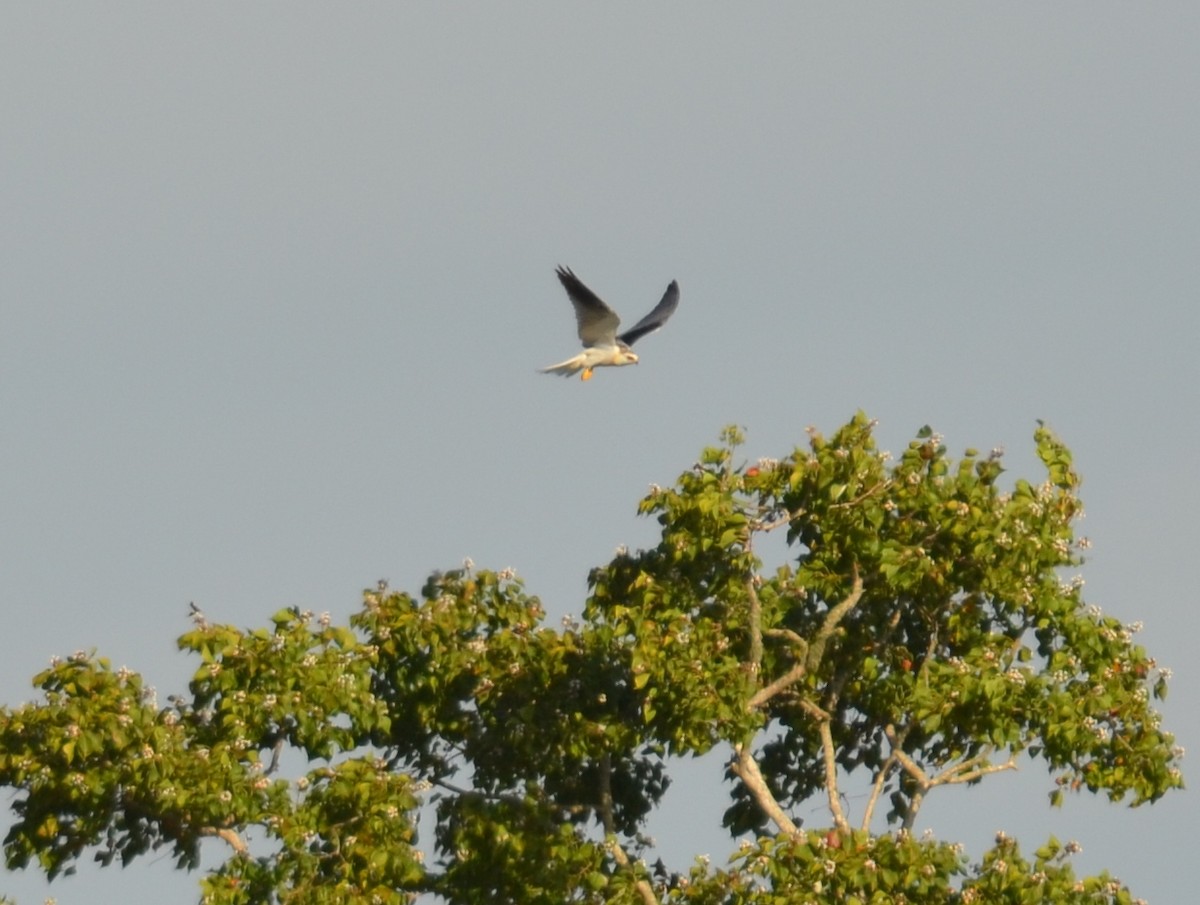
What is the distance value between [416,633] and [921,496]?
444 cm

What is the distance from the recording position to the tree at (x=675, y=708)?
20.2 meters

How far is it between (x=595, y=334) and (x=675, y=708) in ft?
27.0

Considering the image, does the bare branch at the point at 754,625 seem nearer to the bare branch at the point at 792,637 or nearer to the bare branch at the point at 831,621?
the bare branch at the point at 792,637

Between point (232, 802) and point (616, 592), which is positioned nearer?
point (232, 802)

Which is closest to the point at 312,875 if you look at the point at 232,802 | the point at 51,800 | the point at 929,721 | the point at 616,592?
the point at 232,802

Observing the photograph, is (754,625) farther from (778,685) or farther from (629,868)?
(629,868)

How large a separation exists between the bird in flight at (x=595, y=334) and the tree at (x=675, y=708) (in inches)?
223

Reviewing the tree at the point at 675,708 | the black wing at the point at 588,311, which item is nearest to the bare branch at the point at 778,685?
the tree at the point at 675,708

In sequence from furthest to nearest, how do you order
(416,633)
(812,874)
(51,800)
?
(416,633) < (51,800) < (812,874)

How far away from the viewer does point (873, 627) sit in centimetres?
2214

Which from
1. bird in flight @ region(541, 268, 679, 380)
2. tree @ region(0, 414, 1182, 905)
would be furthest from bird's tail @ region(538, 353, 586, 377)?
tree @ region(0, 414, 1182, 905)

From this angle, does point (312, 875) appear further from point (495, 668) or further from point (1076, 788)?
point (1076, 788)

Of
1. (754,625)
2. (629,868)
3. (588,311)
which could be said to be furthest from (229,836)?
(588,311)

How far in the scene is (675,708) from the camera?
2042cm
